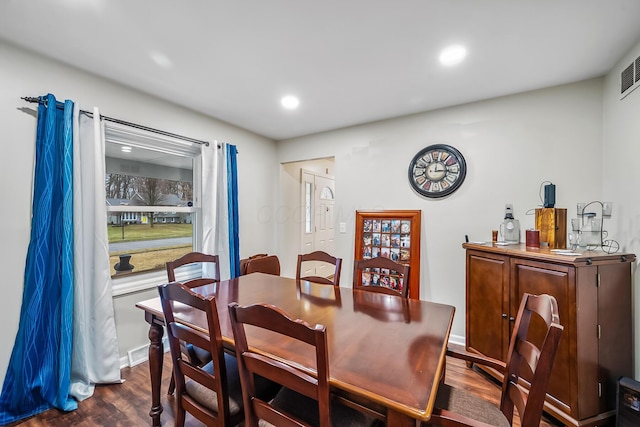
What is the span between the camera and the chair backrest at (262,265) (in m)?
3.25

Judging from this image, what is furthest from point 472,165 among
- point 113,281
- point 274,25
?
point 113,281

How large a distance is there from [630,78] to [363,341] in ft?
7.82

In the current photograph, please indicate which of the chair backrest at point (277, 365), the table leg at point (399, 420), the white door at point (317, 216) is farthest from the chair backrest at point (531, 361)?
the white door at point (317, 216)

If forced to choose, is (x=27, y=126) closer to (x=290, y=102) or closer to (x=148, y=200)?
(x=148, y=200)

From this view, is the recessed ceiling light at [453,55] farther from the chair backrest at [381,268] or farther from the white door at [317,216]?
the white door at [317,216]

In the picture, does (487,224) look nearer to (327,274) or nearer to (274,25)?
(274,25)

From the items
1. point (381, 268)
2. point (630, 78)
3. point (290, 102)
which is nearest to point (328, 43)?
point (290, 102)

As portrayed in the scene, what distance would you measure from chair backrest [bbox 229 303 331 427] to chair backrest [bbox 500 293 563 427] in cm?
67

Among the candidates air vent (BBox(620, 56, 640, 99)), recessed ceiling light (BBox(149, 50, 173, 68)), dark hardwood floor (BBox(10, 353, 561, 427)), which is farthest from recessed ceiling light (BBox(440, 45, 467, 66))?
dark hardwood floor (BBox(10, 353, 561, 427))

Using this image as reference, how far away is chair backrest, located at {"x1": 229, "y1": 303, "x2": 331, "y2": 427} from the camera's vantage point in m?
0.84

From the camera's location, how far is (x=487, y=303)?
213 centimetres

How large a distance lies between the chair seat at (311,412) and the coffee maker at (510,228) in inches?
78.3

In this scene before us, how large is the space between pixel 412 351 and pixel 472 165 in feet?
7.09

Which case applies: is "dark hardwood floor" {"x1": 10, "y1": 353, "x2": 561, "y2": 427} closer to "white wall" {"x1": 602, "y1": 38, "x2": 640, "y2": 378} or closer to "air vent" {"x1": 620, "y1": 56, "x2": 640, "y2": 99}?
"white wall" {"x1": 602, "y1": 38, "x2": 640, "y2": 378}
